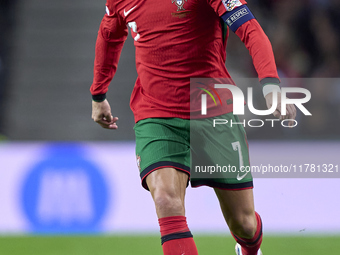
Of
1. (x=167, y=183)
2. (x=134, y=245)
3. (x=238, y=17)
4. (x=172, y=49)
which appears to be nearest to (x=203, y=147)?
(x=167, y=183)

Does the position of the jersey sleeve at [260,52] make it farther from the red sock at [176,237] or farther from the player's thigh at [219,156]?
the red sock at [176,237]

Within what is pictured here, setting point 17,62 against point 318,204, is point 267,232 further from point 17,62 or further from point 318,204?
point 17,62

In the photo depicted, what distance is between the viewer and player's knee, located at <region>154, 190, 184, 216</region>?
2.52 metres

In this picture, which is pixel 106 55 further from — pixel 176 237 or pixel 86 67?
pixel 86 67

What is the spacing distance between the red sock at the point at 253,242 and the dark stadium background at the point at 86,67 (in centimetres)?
262

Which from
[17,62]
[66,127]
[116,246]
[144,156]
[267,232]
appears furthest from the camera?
[17,62]

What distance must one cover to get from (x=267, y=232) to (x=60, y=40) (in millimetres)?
5043

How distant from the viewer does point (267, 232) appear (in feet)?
15.1

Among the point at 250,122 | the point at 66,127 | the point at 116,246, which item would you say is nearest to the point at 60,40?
the point at 66,127

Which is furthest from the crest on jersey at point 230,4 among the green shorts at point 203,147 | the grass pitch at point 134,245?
the grass pitch at point 134,245

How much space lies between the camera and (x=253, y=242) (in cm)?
321

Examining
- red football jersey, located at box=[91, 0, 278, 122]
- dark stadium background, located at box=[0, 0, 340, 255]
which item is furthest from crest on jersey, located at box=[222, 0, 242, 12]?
dark stadium background, located at box=[0, 0, 340, 255]

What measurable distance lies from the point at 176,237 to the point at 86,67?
19.3 ft

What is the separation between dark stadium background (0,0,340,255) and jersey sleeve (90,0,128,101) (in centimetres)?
283
